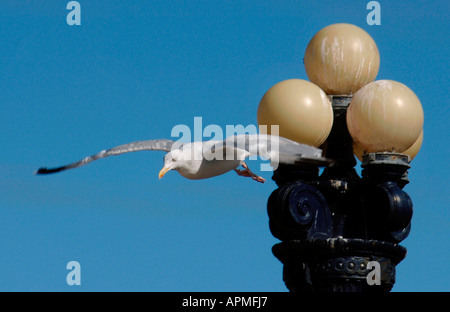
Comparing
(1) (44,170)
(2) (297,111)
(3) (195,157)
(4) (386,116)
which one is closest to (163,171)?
(3) (195,157)

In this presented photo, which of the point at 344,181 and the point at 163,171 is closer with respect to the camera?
the point at 344,181

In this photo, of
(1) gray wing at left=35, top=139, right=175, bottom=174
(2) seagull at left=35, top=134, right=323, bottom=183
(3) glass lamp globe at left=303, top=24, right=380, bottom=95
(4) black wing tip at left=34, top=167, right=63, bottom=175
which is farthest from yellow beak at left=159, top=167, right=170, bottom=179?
(3) glass lamp globe at left=303, top=24, right=380, bottom=95

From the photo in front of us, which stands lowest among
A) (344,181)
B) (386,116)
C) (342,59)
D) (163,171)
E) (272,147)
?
(344,181)

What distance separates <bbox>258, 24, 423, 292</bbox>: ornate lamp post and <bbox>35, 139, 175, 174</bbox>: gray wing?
90.7 inches

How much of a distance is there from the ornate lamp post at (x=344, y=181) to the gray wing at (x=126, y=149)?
230 centimetres

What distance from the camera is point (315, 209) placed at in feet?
53.2

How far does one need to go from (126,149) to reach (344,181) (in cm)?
341

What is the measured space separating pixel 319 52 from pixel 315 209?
7.61 feet

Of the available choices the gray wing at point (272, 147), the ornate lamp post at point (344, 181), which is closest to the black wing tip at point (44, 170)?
the gray wing at point (272, 147)

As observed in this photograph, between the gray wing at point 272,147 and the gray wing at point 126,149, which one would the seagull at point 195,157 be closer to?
the gray wing at point 126,149

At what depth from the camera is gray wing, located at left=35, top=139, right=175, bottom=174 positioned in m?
17.7

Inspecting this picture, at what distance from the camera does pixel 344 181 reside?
16625 millimetres

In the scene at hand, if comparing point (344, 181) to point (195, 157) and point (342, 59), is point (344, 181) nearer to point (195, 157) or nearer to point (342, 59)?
point (342, 59)
